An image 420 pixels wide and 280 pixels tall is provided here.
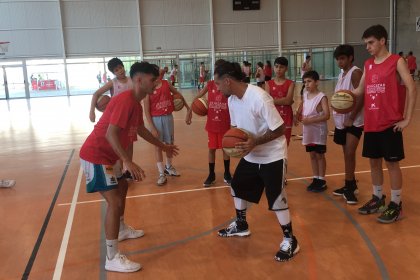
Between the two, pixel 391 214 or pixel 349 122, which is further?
pixel 349 122

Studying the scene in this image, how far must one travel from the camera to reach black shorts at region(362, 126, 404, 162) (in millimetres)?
3924

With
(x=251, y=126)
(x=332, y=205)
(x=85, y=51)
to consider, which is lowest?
(x=332, y=205)

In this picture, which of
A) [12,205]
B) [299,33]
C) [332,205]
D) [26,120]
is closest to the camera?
[332,205]

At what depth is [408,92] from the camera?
3807 millimetres

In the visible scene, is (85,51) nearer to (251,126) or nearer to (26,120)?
(26,120)

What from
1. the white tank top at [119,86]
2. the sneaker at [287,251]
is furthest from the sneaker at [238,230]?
the white tank top at [119,86]

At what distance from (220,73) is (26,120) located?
13.1 meters

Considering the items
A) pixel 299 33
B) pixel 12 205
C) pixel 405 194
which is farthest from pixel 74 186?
pixel 299 33

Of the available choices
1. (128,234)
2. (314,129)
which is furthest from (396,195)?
(128,234)

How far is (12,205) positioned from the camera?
5.24m

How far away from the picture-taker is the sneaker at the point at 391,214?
4.09 m

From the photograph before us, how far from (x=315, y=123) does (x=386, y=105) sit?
123cm

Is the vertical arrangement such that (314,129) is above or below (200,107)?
below

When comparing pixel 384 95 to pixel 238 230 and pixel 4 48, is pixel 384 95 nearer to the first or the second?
pixel 238 230
